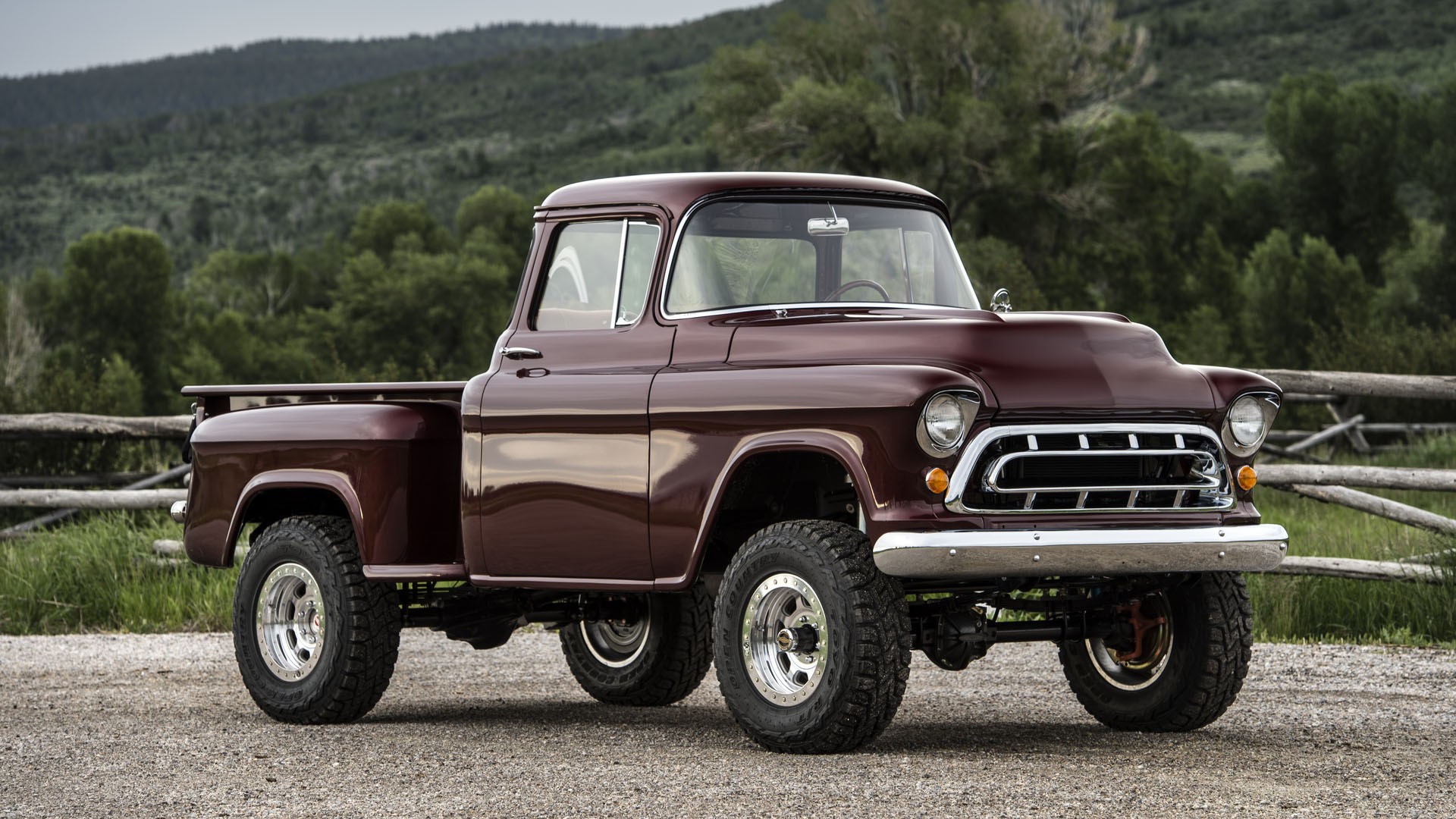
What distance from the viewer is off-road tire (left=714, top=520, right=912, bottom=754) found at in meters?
6.29

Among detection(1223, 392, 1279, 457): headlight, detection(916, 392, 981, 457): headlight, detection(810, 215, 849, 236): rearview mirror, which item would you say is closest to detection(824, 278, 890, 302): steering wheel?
detection(810, 215, 849, 236): rearview mirror

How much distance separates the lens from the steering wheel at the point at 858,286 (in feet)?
24.4

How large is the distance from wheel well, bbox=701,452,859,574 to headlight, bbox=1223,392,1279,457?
4.57ft

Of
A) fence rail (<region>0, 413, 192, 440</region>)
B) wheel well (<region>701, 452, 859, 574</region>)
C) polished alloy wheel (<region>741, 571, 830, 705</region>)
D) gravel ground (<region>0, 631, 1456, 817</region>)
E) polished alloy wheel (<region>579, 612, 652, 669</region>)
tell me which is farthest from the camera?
fence rail (<region>0, 413, 192, 440</region>)

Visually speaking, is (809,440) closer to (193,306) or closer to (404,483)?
(404,483)

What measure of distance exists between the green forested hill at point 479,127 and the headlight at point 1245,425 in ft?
299

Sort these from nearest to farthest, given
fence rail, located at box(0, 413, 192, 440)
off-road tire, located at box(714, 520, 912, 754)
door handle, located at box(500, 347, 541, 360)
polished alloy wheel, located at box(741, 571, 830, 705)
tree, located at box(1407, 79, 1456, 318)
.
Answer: off-road tire, located at box(714, 520, 912, 754), polished alloy wheel, located at box(741, 571, 830, 705), door handle, located at box(500, 347, 541, 360), fence rail, located at box(0, 413, 192, 440), tree, located at box(1407, 79, 1456, 318)

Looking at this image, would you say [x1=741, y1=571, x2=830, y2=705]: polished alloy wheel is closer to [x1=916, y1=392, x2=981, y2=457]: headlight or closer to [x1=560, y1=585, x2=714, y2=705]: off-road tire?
[x1=916, y1=392, x2=981, y2=457]: headlight

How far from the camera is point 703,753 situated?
22.6ft

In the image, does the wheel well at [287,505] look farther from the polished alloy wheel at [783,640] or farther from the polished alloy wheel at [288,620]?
the polished alloy wheel at [783,640]

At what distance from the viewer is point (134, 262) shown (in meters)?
73.2

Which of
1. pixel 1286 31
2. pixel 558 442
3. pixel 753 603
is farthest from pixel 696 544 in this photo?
pixel 1286 31

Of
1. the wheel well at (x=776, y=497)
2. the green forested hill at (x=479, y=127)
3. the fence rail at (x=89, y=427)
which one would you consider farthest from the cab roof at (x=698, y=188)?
the green forested hill at (x=479, y=127)

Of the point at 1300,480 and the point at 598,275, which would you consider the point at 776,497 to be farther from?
the point at 1300,480
